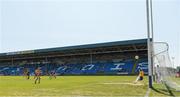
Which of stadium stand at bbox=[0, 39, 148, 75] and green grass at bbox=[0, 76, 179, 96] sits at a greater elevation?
stadium stand at bbox=[0, 39, 148, 75]

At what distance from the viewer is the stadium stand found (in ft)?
261

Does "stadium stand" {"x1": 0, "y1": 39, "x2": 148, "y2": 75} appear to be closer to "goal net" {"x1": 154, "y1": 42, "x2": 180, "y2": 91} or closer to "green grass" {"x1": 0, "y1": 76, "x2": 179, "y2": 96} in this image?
"goal net" {"x1": 154, "y1": 42, "x2": 180, "y2": 91}

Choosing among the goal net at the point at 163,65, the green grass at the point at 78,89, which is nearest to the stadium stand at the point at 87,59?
the goal net at the point at 163,65

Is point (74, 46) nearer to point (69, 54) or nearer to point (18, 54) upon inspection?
point (69, 54)

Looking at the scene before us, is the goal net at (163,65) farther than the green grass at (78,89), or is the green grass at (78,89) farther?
the goal net at (163,65)

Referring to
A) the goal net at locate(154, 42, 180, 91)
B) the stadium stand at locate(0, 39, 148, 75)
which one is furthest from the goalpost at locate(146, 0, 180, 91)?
the stadium stand at locate(0, 39, 148, 75)

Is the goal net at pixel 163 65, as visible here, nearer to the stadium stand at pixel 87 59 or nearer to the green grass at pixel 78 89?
the green grass at pixel 78 89

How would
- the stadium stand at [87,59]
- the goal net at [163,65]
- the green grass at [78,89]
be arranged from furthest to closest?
the stadium stand at [87,59]
the goal net at [163,65]
the green grass at [78,89]

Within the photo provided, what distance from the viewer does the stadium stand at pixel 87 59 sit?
79.6 metres

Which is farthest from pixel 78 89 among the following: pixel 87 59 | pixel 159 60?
pixel 87 59

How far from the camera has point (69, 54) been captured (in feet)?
310

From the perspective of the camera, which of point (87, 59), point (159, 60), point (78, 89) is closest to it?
point (78, 89)

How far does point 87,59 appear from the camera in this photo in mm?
92938

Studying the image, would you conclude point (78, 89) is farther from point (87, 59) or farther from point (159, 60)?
point (87, 59)
